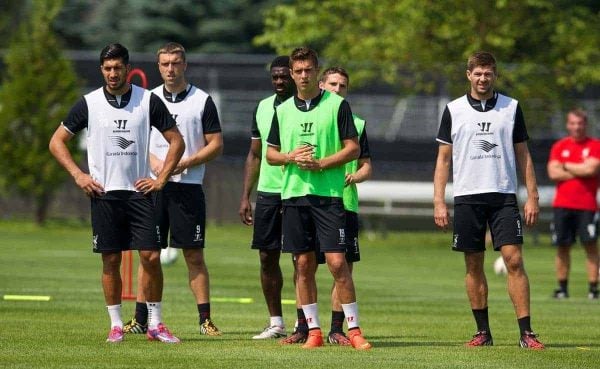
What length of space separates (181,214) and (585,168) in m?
7.82

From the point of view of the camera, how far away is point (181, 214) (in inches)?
492

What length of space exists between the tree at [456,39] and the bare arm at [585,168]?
1249 cm

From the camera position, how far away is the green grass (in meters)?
10.5

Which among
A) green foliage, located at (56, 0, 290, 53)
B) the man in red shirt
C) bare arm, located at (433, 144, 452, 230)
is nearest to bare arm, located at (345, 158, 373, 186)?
bare arm, located at (433, 144, 452, 230)

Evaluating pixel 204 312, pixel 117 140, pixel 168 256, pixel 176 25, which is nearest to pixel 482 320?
pixel 204 312

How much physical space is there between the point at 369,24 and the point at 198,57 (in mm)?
16746

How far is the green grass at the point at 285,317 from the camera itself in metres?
10.5

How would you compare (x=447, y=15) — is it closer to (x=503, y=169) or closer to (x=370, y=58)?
(x=370, y=58)

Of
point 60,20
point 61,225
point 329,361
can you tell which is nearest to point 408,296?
point 329,361

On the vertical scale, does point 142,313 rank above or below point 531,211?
below

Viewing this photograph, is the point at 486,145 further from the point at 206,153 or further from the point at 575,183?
the point at 575,183

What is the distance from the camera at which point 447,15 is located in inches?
1252

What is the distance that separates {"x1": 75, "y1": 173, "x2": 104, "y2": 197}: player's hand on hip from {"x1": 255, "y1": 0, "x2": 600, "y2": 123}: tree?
67.3 feet

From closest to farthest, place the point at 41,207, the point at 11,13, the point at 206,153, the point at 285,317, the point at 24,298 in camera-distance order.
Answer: the point at 206,153 < the point at 285,317 < the point at 24,298 < the point at 41,207 < the point at 11,13
